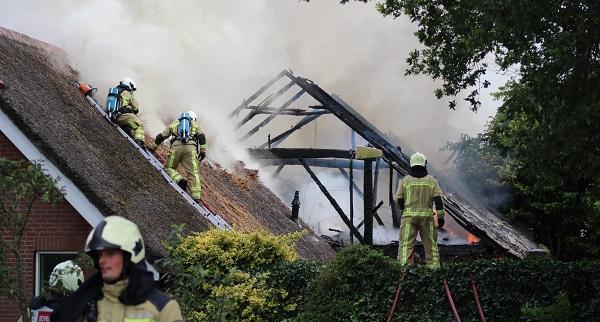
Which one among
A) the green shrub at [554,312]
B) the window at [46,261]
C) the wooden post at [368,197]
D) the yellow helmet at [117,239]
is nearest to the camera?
the yellow helmet at [117,239]

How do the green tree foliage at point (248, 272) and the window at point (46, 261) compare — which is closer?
the green tree foliage at point (248, 272)

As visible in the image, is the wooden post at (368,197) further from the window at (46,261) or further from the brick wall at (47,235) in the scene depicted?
the window at (46,261)

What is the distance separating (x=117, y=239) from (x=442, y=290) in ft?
20.5

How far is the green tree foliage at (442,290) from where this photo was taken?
32.3 feet

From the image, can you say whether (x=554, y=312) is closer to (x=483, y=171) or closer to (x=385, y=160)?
(x=385, y=160)

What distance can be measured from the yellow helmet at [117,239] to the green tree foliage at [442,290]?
17.9 feet

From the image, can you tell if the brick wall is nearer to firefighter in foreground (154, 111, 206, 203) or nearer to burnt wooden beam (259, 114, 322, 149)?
firefighter in foreground (154, 111, 206, 203)

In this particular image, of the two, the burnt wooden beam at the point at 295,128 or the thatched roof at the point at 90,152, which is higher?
the burnt wooden beam at the point at 295,128

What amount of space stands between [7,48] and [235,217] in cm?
427

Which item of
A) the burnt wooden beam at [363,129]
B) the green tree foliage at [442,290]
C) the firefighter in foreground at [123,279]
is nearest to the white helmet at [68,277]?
the firefighter in foreground at [123,279]

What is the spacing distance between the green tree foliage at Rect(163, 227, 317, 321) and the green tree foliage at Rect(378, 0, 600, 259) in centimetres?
270

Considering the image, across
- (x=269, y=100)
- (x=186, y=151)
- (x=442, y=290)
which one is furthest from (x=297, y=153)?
(x=442, y=290)

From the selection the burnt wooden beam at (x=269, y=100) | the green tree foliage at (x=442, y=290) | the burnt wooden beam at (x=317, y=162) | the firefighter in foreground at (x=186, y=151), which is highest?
the burnt wooden beam at (x=269, y=100)

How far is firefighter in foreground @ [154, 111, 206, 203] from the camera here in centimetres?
1493
